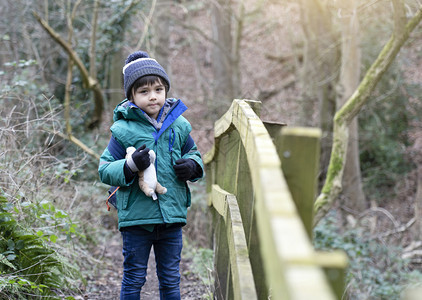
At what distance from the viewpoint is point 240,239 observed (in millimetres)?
2607

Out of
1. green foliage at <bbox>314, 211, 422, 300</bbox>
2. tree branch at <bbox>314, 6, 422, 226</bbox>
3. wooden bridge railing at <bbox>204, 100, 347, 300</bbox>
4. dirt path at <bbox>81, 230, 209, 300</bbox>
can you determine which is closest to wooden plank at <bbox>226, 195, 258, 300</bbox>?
wooden bridge railing at <bbox>204, 100, 347, 300</bbox>

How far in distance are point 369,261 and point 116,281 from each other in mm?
5221

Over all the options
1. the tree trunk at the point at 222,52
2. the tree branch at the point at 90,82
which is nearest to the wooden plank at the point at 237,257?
the tree branch at the point at 90,82

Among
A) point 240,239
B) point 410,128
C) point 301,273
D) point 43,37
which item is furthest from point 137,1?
point 301,273

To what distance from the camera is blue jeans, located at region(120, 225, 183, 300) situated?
325 cm

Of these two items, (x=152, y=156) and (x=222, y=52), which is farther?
(x=222, y=52)

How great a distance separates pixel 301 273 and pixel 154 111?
8.30 ft

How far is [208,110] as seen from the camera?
12180 mm

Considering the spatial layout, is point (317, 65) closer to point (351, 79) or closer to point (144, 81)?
point (351, 79)

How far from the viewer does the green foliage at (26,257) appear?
3528 millimetres

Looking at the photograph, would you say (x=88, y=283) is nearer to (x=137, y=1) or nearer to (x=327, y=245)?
(x=327, y=245)

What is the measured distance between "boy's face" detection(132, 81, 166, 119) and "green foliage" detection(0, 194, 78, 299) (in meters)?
1.18

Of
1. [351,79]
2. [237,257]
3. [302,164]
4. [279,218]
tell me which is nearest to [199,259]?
[237,257]

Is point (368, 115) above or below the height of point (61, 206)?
above
